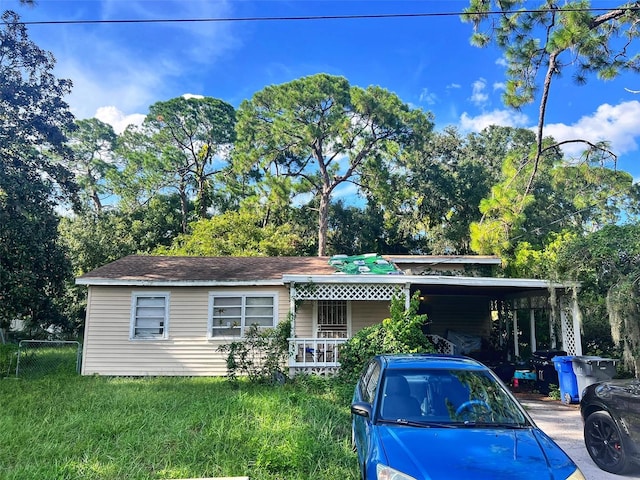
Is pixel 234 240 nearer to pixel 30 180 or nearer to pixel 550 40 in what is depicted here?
pixel 30 180

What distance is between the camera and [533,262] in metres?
15.8

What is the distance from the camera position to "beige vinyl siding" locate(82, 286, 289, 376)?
11930 millimetres

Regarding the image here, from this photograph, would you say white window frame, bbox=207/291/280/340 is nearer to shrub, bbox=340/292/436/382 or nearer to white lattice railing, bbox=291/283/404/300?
white lattice railing, bbox=291/283/404/300

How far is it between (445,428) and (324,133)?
25097mm

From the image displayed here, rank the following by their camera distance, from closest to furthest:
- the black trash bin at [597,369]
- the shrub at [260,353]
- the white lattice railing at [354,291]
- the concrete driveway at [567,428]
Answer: the concrete driveway at [567,428], the black trash bin at [597,369], the shrub at [260,353], the white lattice railing at [354,291]

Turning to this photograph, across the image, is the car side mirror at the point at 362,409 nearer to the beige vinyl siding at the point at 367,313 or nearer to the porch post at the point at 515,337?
the beige vinyl siding at the point at 367,313

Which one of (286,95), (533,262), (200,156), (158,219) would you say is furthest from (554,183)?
(200,156)

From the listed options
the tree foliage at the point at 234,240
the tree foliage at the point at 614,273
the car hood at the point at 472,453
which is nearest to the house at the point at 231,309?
the tree foliage at the point at 614,273

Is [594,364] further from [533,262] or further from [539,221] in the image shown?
[539,221]

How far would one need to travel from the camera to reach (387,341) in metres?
9.18

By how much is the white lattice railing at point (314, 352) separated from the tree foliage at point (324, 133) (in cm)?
1494

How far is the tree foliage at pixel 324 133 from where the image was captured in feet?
88.1

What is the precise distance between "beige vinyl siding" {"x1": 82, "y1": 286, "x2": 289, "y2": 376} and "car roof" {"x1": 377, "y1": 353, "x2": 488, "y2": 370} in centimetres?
786

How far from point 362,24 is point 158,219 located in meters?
24.1
